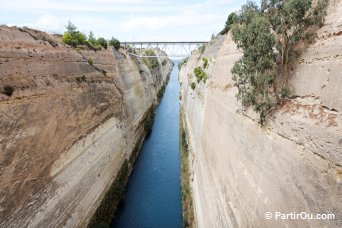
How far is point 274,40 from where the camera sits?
6.95 meters

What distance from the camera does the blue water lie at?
616 inches

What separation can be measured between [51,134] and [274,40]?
8510 mm

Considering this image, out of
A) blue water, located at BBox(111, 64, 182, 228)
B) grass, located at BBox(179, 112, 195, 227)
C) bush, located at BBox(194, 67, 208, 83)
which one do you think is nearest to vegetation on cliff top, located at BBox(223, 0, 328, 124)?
grass, located at BBox(179, 112, 195, 227)

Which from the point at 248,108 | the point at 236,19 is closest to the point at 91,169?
the point at 248,108

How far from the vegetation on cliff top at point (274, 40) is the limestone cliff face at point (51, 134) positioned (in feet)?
23.5

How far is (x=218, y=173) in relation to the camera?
35.8ft

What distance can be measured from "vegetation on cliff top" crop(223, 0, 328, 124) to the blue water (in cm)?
982

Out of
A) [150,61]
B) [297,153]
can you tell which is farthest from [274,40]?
[150,61]

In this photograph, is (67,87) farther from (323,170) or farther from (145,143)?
(145,143)

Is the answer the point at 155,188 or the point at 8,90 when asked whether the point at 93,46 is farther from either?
the point at 8,90

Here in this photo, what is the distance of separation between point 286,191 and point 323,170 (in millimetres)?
1206

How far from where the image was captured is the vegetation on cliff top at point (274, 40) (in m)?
6.60

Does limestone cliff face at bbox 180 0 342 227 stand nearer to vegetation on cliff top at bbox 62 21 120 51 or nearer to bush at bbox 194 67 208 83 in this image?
bush at bbox 194 67 208 83

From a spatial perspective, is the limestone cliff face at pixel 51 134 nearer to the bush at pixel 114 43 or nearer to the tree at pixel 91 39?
the tree at pixel 91 39
